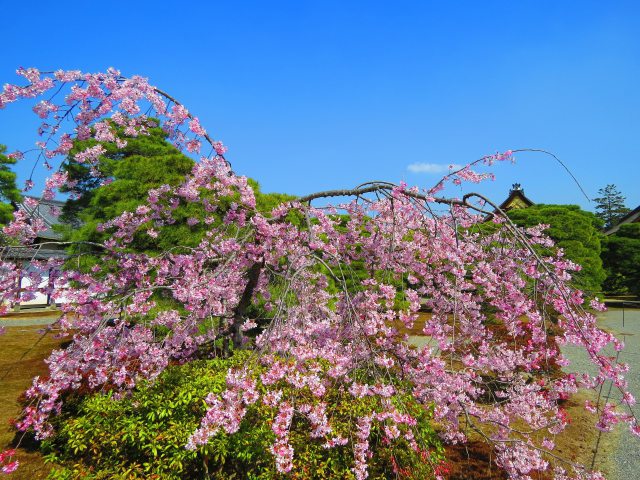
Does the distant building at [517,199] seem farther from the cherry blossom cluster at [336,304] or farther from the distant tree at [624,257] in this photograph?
the cherry blossom cluster at [336,304]

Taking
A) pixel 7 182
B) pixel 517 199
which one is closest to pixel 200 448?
pixel 7 182

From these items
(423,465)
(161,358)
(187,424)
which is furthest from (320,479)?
(161,358)

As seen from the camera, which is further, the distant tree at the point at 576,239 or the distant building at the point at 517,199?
the distant building at the point at 517,199

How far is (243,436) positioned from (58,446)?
104 inches

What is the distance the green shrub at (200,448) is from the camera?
3219mm

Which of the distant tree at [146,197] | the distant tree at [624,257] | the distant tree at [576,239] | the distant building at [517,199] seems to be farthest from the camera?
the distant building at [517,199]

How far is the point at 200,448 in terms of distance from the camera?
316 centimetres

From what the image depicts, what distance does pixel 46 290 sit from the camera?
456 cm

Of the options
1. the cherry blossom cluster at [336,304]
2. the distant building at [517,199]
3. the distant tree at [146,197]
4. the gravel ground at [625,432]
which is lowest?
the gravel ground at [625,432]

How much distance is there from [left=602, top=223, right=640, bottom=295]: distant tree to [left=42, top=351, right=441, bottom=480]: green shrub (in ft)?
78.4

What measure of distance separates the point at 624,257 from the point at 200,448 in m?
27.0

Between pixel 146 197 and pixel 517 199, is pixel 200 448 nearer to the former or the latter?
pixel 146 197

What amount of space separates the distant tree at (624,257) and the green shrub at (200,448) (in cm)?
2390

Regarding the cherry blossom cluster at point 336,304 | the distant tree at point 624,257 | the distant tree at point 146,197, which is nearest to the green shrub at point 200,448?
the cherry blossom cluster at point 336,304
